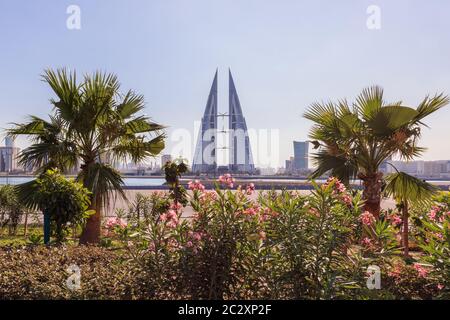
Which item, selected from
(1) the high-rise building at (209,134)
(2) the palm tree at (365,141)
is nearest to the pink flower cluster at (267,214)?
(2) the palm tree at (365,141)

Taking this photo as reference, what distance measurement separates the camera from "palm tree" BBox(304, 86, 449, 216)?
6.58 metres

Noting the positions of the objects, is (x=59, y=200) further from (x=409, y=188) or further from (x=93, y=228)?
(x=409, y=188)

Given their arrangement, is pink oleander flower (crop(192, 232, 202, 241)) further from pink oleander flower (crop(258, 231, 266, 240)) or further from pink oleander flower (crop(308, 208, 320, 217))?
pink oleander flower (crop(308, 208, 320, 217))

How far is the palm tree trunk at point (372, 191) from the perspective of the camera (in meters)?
6.76

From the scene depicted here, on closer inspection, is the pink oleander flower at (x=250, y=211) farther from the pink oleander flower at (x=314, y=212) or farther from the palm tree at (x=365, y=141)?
the palm tree at (x=365, y=141)

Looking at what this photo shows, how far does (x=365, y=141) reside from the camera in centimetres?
686

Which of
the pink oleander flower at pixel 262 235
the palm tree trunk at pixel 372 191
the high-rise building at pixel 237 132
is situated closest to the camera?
the pink oleander flower at pixel 262 235

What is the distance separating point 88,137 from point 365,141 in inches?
211

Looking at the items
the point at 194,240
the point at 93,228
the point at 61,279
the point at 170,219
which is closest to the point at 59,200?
the point at 93,228

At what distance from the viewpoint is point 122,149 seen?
303 inches

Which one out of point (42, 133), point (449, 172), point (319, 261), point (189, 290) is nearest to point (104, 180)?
point (42, 133)

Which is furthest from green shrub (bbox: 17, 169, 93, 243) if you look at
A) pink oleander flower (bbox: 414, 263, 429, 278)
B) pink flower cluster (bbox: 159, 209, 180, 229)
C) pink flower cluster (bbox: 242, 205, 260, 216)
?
pink oleander flower (bbox: 414, 263, 429, 278)

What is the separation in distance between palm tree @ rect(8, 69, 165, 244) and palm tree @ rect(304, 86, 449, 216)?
3857mm
